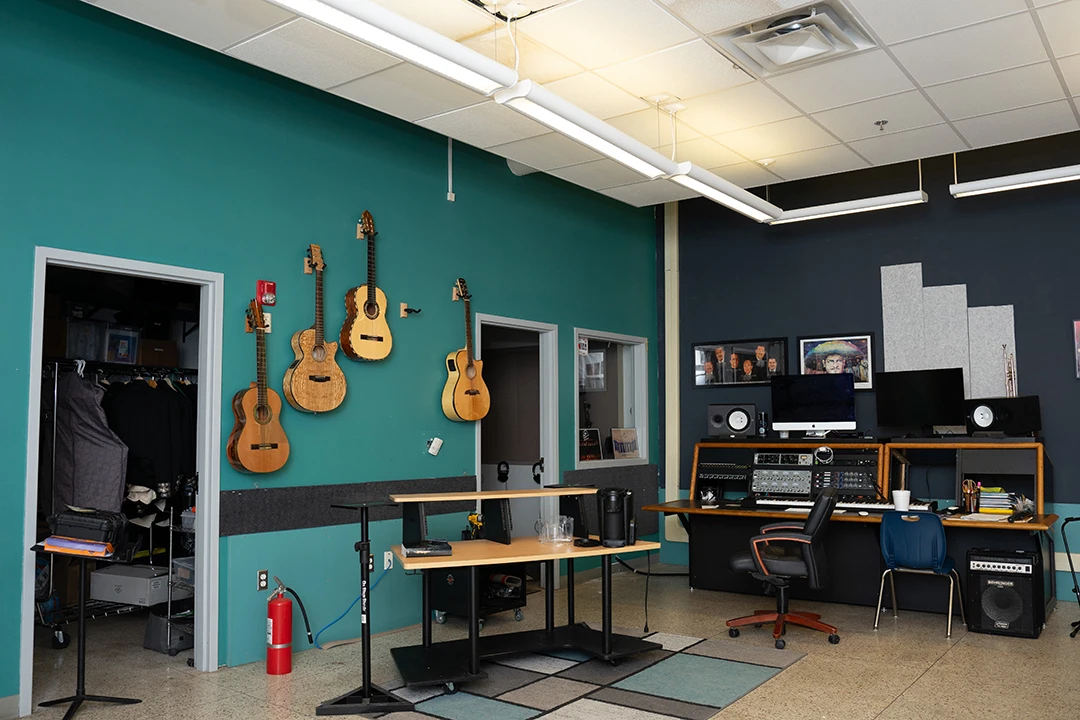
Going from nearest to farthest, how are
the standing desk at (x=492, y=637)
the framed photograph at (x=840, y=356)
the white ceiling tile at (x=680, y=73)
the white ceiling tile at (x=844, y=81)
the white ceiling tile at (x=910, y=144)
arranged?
the standing desk at (x=492, y=637)
the white ceiling tile at (x=680, y=73)
the white ceiling tile at (x=844, y=81)
the white ceiling tile at (x=910, y=144)
the framed photograph at (x=840, y=356)

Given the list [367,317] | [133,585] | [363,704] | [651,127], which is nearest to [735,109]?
[651,127]

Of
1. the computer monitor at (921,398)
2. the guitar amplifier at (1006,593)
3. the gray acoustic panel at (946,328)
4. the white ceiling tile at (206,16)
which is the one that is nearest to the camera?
the white ceiling tile at (206,16)

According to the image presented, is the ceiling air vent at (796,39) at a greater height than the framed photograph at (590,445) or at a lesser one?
greater

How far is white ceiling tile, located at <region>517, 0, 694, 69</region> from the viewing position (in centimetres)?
386

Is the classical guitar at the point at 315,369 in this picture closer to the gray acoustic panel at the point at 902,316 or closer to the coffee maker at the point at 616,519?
the coffee maker at the point at 616,519

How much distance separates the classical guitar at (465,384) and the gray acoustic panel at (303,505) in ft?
1.58

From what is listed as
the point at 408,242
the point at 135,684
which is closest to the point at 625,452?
the point at 408,242

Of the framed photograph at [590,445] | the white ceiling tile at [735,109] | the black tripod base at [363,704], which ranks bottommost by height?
the black tripod base at [363,704]

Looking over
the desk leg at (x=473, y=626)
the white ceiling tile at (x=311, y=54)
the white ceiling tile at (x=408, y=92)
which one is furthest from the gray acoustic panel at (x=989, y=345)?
the white ceiling tile at (x=311, y=54)

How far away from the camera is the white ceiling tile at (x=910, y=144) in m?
5.42

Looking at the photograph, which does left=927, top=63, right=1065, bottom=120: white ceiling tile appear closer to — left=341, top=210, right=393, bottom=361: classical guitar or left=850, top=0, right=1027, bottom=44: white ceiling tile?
left=850, top=0, right=1027, bottom=44: white ceiling tile

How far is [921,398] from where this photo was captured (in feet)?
20.7

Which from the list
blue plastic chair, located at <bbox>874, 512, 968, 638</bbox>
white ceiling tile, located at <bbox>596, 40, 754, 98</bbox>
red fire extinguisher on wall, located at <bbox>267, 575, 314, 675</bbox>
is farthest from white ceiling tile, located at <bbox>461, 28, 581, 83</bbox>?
blue plastic chair, located at <bbox>874, 512, 968, 638</bbox>

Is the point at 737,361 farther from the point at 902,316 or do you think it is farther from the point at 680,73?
the point at 680,73
